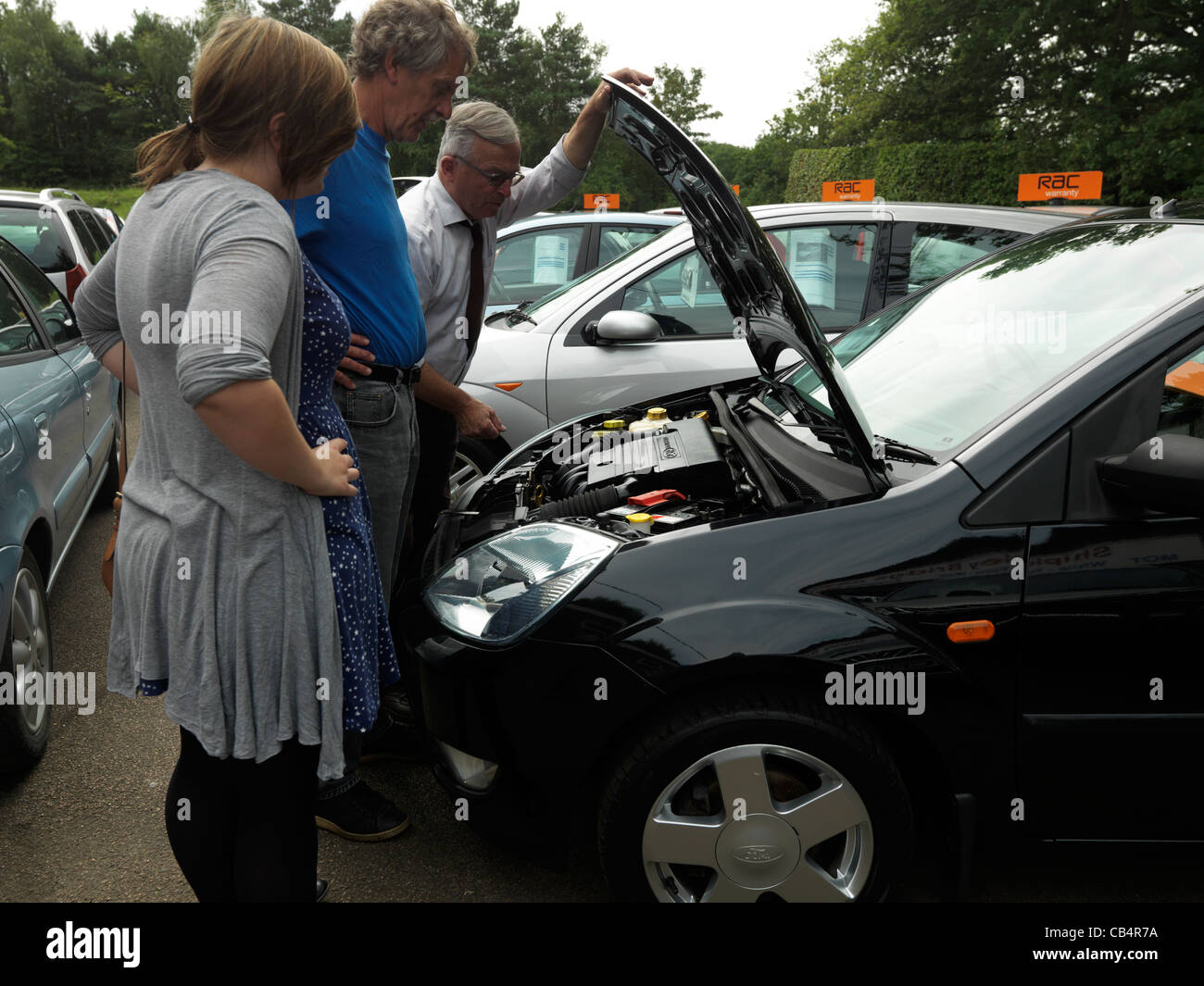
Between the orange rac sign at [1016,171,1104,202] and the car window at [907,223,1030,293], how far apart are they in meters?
5.68

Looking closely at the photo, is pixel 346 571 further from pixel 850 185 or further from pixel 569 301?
pixel 850 185

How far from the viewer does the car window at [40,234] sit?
675 cm

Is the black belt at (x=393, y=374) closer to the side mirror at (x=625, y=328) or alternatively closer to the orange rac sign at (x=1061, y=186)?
the side mirror at (x=625, y=328)

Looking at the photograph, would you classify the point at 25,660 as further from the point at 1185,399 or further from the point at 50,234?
the point at 50,234

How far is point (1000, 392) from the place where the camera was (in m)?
2.25

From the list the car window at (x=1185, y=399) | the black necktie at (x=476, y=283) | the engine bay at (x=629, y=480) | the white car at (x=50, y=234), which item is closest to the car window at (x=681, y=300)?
the engine bay at (x=629, y=480)

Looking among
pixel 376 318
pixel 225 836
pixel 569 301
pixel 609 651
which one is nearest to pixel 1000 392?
pixel 609 651

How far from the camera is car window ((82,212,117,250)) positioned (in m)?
7.93

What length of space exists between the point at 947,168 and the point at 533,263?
2009 cm

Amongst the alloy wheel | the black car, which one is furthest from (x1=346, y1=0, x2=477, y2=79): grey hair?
the alloy wheel

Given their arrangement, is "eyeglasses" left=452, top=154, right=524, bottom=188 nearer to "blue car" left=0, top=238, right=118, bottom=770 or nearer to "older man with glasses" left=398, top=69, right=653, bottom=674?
"older man with glasses" left=398, top=69, right=653, bottom=674

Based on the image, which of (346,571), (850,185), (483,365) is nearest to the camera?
(346,571)
